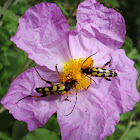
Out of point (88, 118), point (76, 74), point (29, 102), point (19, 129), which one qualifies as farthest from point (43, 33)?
point (19, 129)

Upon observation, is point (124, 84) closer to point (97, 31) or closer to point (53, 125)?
point (97, 31)

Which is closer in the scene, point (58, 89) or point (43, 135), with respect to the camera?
point (58, 89)

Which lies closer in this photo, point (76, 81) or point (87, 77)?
point (76, 81)

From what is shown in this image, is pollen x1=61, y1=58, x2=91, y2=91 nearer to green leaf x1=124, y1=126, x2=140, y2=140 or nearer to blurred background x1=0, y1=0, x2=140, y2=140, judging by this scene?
blurred background x1=0, y1=0, x2=140, y2=140

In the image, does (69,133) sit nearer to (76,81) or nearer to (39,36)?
(76,81)

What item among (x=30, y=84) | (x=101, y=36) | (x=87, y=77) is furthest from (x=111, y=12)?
(x=30, y=84)

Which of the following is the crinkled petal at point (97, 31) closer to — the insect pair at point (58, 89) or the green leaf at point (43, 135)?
the insect pair at point (58, 89)
